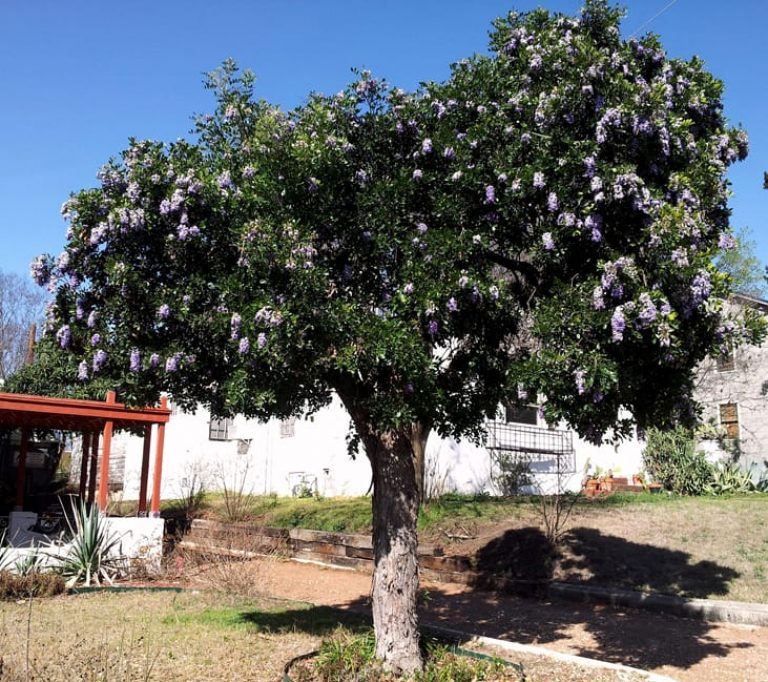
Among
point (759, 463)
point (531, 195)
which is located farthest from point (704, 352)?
point (759, 463)

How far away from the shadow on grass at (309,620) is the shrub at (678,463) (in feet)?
32.7

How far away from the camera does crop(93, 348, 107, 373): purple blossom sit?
557cm

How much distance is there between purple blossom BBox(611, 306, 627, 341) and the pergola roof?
8.76 metres

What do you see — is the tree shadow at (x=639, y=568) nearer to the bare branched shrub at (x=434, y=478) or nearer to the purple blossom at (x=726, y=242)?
the bare branched shrub at (x=434, y=478)

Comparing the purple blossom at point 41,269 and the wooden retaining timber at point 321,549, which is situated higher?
the purple blossom at point 41,269

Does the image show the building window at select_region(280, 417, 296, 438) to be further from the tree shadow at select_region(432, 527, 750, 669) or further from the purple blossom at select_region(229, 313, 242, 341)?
the purple blossom at select_region(229, 313, 242, 341)

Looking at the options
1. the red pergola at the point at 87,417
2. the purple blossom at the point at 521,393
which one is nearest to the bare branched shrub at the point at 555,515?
the purple blossom at the point at 521,393

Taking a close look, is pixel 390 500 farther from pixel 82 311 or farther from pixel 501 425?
pixel 501 425

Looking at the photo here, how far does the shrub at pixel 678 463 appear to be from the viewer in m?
16.5

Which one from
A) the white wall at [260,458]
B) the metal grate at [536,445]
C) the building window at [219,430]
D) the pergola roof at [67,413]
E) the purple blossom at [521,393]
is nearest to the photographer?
the purple blossom at [521,393]

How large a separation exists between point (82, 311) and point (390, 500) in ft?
9.93

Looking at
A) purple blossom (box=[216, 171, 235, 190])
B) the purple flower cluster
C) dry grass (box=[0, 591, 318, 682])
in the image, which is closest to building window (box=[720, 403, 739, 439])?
dry grass (box=[0, 591, 318, 682])

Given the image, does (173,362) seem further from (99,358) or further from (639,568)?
(639,568)

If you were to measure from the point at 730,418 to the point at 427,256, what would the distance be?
68.9 ft
